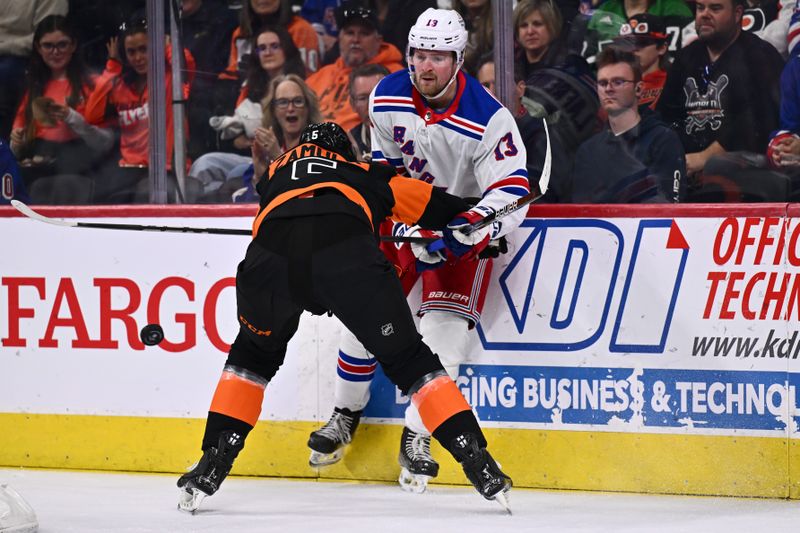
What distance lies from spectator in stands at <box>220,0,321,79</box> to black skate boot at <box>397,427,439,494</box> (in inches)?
71.6

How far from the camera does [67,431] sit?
3.66 metres

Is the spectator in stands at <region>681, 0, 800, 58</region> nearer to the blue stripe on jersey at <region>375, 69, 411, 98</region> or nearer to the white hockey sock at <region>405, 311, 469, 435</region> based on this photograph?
the blue stripe on jersey at <region>375, 69, 411, 98</region>

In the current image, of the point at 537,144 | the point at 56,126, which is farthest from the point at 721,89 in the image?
the point at 56,126

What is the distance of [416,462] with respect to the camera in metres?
3.23

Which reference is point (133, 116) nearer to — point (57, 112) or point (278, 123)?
point (57, 112)

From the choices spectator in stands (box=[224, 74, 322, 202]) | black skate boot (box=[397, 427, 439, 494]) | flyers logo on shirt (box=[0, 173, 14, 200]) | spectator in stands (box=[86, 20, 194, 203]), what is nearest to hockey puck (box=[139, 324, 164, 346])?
black skate boot (box=[397, 427, 439, 494])

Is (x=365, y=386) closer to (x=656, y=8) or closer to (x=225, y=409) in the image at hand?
(x=225, y=409)

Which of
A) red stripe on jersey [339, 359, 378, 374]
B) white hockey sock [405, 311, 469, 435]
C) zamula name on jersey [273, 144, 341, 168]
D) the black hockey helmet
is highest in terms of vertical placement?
the black hockey helmet

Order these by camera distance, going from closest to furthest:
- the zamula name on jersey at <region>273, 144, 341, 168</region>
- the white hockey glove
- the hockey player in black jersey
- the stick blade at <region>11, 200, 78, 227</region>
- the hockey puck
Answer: the hockey player in black jersey → the zamula name on jersey at <region>273, 144, 341, 168</region> → the white hockey glove → the stick blade at <region>11, 200, 78, 227</region> → the hockey puck

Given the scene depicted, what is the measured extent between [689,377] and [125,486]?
172 cm

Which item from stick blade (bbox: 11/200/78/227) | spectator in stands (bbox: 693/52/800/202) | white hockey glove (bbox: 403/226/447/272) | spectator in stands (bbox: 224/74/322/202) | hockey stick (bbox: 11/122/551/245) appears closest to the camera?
hockey stick (bbox: 11/122/551/245)

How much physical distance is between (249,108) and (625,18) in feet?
5.12

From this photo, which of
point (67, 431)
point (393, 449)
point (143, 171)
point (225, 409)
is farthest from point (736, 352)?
point (143, 171)

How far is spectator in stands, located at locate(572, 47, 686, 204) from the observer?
4.00 m
